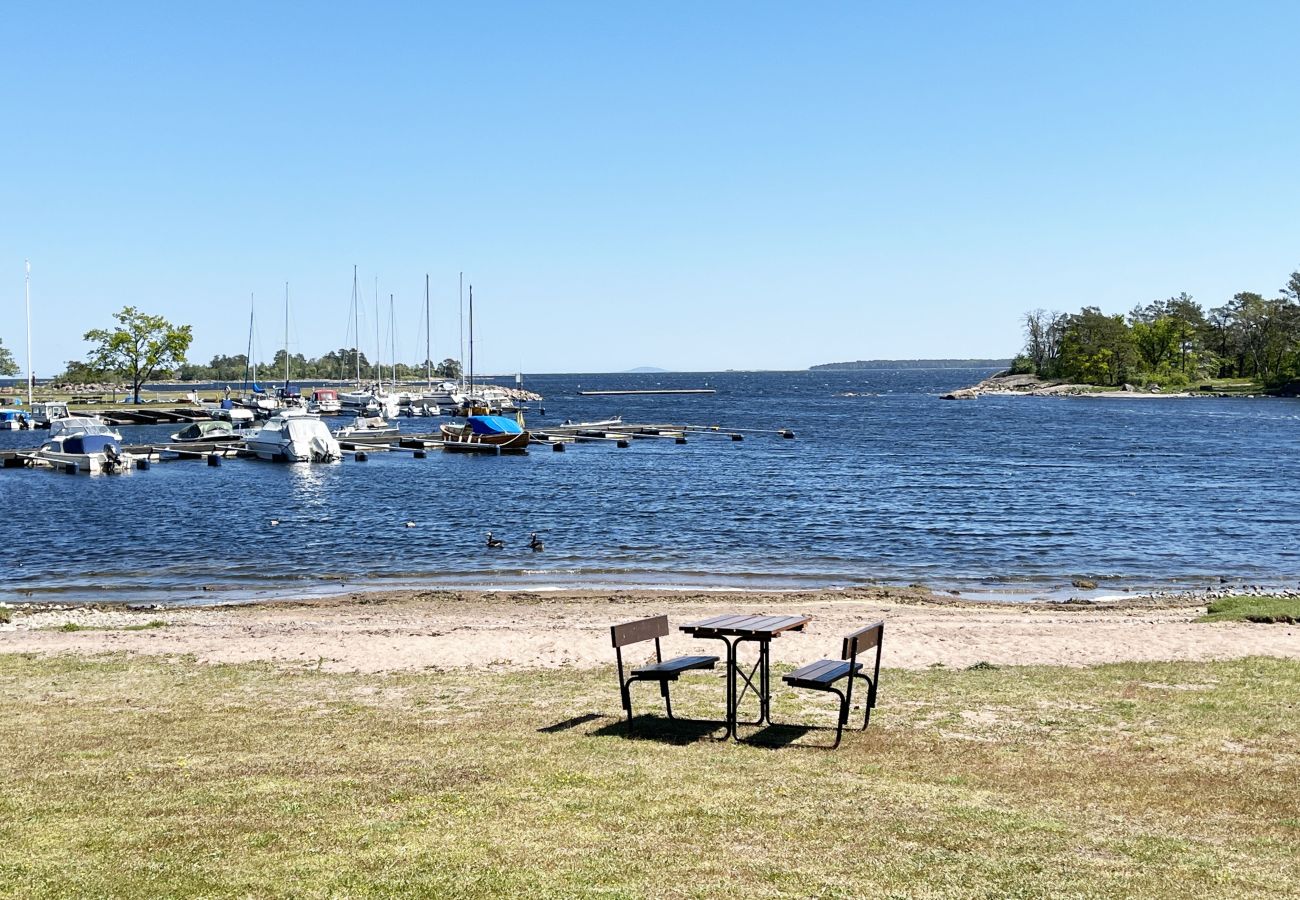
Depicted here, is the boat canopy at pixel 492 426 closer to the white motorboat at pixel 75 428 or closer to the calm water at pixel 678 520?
the calm water at pixel 678 520

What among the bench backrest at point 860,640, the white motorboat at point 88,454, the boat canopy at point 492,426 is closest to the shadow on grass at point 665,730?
the bench backrest at point 860,640

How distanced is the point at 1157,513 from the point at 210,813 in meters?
38.8

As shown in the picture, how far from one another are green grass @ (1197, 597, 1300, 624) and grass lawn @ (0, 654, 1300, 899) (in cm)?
599

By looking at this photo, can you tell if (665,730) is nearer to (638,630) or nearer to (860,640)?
(638,630)

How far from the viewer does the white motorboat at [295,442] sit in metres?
64.8

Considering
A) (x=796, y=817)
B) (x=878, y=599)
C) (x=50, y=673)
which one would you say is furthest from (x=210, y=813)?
(x=878, y=599)

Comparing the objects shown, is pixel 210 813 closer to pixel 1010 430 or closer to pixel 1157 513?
pixel 1157 513

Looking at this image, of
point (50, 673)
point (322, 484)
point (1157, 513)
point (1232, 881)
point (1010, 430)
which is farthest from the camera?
point (1010, 430)

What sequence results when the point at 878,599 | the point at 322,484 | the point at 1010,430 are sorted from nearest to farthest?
1. the point at 878,599
2. the point at 322,484
3. the point at 1010,430

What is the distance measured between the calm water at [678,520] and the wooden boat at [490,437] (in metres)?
2.53

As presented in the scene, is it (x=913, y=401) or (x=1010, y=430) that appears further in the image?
(x=913, y=401)

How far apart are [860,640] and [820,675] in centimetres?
55

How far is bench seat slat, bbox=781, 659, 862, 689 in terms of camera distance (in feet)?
35.0

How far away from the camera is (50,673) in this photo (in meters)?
15.0
